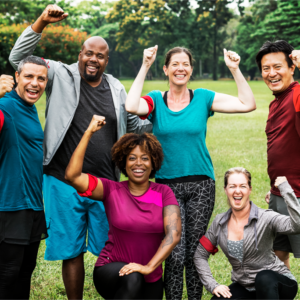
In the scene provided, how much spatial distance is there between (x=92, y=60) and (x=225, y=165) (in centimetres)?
671

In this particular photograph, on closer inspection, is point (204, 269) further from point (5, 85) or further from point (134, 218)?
point (5, 85)

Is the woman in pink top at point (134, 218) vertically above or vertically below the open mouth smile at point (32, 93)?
below

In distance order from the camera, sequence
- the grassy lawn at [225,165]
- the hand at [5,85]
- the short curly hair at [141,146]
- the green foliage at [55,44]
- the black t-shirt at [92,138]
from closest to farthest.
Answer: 1. the hand at [5,85]
2. the short curly hair at [141,146]
3. the black t-shirt at [92,138]
4. the grassy lawn at [225,165]
5. the green foliage at [55,44]

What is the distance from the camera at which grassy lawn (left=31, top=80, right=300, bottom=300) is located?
447 centimetres

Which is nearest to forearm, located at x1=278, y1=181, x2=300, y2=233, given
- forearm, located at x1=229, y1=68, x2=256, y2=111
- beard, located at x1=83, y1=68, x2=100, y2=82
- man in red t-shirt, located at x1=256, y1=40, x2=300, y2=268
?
man in red t-shirt, located at x1=256, y1=40, x2=300, y2=268

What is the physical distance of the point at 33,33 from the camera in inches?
134

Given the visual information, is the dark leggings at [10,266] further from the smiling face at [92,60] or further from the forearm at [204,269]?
the smiling face at [92,60]

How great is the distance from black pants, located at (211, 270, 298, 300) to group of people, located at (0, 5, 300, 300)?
10 millimetres

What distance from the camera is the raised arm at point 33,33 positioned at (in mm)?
3340

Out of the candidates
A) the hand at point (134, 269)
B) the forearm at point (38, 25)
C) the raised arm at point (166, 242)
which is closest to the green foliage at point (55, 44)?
the forearm at point (38, 25)

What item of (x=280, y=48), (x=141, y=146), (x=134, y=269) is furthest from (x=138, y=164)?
(x=280, y=48)

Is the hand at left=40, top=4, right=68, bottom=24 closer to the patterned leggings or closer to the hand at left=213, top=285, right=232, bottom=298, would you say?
the patterned leggings

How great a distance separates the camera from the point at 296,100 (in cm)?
316

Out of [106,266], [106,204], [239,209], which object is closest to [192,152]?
[239,209]
